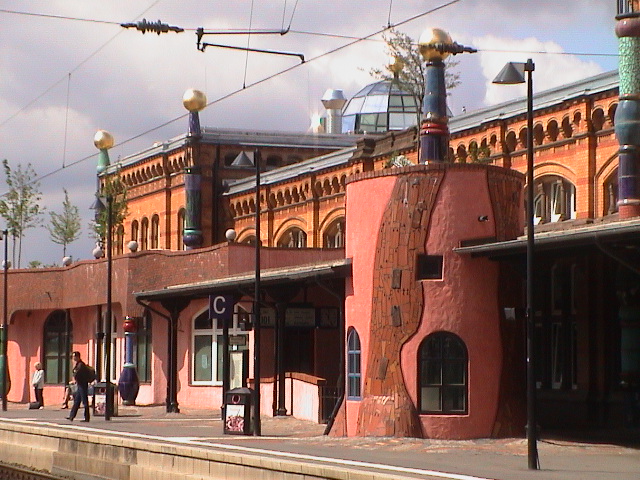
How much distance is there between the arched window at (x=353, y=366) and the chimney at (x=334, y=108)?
55311 mm

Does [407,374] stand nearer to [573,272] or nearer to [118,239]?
[573,272]

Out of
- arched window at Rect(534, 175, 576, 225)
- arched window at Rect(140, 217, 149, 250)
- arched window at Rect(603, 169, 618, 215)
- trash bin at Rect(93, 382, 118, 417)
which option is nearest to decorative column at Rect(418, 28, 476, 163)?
arched window at Rect(603, 169, 618, 215)

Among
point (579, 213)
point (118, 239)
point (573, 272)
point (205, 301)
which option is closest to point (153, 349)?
point (205, 301)

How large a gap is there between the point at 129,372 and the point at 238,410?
16922 mm

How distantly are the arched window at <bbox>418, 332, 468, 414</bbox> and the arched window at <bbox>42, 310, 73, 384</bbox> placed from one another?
1015 inches

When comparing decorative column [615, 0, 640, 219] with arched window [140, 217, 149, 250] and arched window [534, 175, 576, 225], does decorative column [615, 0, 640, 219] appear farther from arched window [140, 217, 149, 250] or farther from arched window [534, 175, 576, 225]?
arched window [140, 217, 149, 250]

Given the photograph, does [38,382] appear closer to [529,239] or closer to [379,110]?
[529,239]

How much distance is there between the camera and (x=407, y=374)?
87.5 feet

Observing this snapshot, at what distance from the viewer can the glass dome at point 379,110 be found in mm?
73938


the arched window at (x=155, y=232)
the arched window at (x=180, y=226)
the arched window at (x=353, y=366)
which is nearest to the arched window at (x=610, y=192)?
the arched window at (x=353, y=366)

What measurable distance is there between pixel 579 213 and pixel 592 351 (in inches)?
641

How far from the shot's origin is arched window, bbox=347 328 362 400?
2777cm

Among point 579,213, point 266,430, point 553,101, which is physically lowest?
point 266,430

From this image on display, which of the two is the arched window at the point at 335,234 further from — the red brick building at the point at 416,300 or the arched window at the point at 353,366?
the arched window at the point at 353,366
